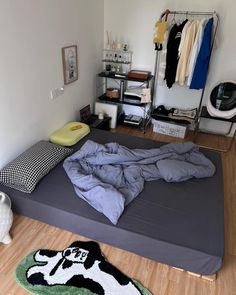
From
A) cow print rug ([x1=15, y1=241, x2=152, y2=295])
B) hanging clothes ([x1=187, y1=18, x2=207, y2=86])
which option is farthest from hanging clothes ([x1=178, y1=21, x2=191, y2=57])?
cow print rug ([x1=15, y1=241, x2=152, y2=295])

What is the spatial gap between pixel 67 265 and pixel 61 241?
0.22 meters

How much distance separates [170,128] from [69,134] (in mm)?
1551

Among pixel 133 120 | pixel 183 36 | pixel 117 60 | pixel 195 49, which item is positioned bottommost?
pixel 133 120

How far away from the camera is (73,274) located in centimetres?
157

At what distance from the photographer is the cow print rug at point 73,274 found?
1.48m

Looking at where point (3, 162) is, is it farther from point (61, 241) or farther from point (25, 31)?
point (25, 31)

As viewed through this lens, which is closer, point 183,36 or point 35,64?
point 35,64

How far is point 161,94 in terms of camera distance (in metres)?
3.65

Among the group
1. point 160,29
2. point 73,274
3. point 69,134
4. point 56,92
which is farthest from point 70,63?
point 73,274

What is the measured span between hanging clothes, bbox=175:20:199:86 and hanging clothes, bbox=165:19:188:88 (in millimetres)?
75

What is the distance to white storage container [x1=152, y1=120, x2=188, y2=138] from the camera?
3393 mm

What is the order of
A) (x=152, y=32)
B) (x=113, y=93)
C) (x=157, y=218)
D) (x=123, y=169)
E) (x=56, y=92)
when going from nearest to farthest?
(x=157, y=218)
(x=123, y=169)
(x=56, y=92)
(x=152, y=32)
(x=113, y=93)

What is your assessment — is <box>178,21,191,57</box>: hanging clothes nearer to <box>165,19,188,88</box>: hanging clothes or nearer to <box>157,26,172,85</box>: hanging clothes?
<box>165,19,188,88</box>: hanging clothes

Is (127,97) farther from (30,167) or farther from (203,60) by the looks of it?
(30,167)
